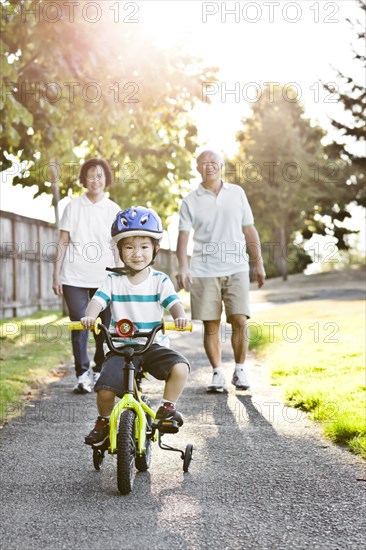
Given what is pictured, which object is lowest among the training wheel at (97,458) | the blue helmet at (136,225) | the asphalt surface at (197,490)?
the asphalt surface at (197,490)

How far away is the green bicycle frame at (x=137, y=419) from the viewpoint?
3.94 metres

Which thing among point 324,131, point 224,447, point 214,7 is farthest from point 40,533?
point 324,131

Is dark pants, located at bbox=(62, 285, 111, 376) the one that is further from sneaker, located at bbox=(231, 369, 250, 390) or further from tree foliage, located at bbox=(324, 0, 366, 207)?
tree foliage, located at bbox=(324, 0, 366, 207)

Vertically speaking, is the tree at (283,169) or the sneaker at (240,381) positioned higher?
the tree at (283,169)

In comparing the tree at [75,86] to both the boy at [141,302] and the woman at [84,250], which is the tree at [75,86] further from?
the boy at [141,302]

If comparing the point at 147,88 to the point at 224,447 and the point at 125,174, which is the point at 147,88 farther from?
the point at 224,447

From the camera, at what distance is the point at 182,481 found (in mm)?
4164

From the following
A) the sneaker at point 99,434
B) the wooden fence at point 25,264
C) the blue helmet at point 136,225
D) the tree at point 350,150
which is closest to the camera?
the sneaker at point 99,434

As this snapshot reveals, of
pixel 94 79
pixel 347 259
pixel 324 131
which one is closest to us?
pixel 94 79

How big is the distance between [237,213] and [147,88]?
5385 mm

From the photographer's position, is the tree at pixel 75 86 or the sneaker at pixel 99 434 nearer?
the sneaker at pixel 99 434

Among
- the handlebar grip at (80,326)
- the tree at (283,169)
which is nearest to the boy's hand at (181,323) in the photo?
the handlebar grip at (80,326)

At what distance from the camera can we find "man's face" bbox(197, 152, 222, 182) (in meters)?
6.96

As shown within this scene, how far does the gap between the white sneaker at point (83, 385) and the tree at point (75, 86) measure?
3.10 m
